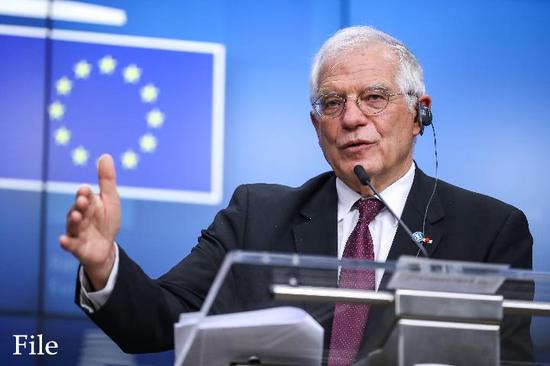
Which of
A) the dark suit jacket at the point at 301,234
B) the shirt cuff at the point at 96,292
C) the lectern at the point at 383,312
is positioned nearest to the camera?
the lectern at the point at 383,312

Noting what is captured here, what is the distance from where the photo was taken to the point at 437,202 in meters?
2.20

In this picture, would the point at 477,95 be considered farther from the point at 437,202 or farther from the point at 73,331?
the point at 73,331

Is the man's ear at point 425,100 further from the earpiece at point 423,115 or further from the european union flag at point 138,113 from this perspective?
the european union flag at point 138,113

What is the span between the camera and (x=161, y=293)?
1760 mm

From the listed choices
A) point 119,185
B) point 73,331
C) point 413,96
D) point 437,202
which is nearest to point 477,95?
point 413,96

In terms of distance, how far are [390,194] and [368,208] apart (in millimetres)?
131

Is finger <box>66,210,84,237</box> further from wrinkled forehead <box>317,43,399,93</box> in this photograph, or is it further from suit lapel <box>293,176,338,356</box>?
wrinkled forehead <box>317,43,399,93</box>

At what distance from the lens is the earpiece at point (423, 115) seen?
2327 mm

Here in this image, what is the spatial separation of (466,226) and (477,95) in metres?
0.82

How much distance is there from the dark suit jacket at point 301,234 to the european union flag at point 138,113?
1.21 feet

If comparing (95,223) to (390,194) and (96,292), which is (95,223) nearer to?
(96,292)

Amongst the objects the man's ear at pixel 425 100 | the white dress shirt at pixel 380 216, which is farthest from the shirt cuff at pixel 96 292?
the man's ear at pixel 425 100

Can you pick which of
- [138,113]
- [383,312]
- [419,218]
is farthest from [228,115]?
[383,312]

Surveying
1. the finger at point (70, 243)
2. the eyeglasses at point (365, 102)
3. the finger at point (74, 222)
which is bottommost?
the finger at point (70, 243)
